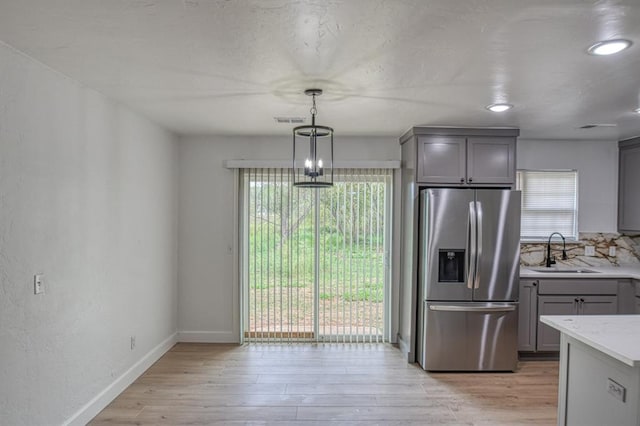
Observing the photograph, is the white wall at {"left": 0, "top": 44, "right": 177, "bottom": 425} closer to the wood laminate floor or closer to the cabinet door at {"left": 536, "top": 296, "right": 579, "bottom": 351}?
the wood laminate floor

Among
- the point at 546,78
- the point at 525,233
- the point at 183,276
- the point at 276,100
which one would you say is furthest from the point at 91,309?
the point at 525,233

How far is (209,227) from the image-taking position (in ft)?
14.9

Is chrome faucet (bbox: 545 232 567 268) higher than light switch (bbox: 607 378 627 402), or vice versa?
chrome faucet (bbox: 545 232 567 268)

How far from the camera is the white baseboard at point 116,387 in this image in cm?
268

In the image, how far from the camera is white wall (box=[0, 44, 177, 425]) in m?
2.10

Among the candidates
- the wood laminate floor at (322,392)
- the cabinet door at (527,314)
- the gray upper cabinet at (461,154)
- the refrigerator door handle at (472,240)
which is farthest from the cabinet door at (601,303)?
the gray upper cabinet at (461,154)

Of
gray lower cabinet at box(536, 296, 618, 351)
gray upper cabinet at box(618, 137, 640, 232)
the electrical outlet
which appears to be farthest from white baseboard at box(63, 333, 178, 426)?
gray upper cabinet at box(618, 137, 640, 232)

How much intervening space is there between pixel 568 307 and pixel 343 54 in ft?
12.0

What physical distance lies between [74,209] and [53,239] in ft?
0.95

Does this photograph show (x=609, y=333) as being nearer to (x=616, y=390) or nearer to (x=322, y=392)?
(x=616, y=390)

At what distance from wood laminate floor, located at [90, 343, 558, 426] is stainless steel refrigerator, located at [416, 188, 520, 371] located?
8.7 inches

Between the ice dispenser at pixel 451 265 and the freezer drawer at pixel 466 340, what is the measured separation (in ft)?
0.88

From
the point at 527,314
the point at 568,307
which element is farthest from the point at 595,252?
the point at 527,314

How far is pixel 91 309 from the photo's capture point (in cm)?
282
